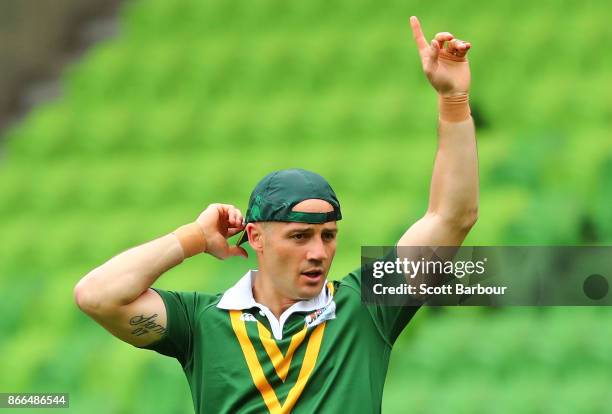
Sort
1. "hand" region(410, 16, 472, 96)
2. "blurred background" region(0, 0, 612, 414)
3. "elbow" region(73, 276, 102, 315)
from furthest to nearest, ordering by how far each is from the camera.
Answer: "blurred background" region(0, 0, 612, 414) → "elbow" region(73, 276, 102, 315) → "hand" region(410, 16, 472, 96)

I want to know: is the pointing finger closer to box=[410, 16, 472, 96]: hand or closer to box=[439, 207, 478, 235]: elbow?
box=[410, 16, 472, 96]: hand

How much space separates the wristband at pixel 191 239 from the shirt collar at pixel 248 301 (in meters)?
0.14

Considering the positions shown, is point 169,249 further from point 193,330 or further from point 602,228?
point 602,228

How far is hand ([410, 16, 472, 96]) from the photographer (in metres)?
2.86

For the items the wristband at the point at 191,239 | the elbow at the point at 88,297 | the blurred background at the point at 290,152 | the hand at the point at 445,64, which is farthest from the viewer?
the blurred background at the point at 290,152

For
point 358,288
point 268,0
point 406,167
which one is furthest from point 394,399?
point 268,0

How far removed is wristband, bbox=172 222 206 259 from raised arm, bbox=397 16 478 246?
0.52 m

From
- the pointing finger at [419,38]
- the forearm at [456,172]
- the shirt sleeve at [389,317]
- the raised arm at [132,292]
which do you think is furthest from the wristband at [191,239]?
the pointing finger at [419,38]

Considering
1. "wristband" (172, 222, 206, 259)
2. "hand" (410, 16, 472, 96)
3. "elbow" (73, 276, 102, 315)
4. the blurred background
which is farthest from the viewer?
the blurred background

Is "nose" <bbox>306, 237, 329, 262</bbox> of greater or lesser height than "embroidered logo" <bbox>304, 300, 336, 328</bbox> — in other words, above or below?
above

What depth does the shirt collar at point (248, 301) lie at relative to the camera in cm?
298

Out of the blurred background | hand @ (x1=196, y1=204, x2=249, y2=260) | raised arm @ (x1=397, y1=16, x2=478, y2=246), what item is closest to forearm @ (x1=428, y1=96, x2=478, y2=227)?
raised arm @ (x1=397, y1=16, x2=478, y2=246)

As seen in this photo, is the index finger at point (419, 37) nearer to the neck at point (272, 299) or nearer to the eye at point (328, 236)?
the eye at point (328, 236)

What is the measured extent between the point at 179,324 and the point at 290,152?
12.9 ft
